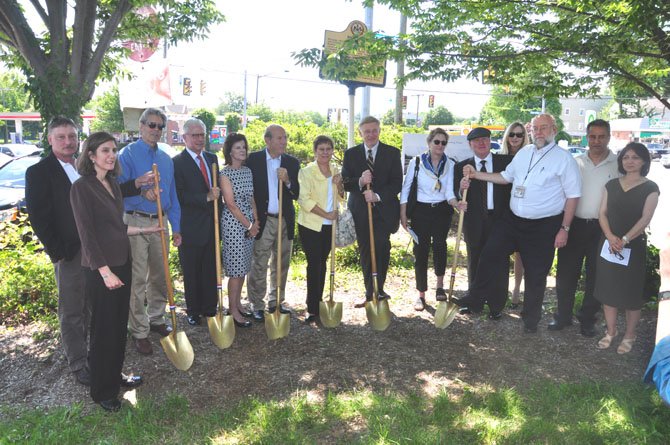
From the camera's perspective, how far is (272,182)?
17.0 feet

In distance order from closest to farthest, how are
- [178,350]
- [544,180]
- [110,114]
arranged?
[178,350] < [544,180] < [110,114]

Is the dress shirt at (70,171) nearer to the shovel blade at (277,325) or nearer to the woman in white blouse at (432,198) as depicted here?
the shovel blade at (277,325)

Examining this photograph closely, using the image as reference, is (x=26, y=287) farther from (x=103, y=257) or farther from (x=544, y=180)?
(x=544, y=180)

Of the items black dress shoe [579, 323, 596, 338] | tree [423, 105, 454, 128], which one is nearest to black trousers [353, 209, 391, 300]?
black dress shoe [579, 323, 596, 338]

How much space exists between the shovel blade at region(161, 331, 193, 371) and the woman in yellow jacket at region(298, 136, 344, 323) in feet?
5.02

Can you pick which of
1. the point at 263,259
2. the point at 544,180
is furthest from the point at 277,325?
the point at 544,180

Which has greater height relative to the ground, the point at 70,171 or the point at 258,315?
the point at 70,171

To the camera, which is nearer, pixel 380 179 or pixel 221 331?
pixel 221 331

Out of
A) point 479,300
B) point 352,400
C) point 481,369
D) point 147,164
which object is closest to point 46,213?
point 147,164

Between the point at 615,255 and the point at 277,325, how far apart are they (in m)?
3.12

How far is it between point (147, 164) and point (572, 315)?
4.42 m

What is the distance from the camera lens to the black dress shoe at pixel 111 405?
11.8 ft

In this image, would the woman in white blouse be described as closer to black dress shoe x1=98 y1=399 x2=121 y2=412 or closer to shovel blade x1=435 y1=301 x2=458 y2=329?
shovel blade x1=435 y1=301 x2=458 y2=329

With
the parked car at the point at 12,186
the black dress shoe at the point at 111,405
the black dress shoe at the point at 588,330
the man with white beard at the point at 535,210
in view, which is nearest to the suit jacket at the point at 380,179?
the man with white beard at the point at 535,210
